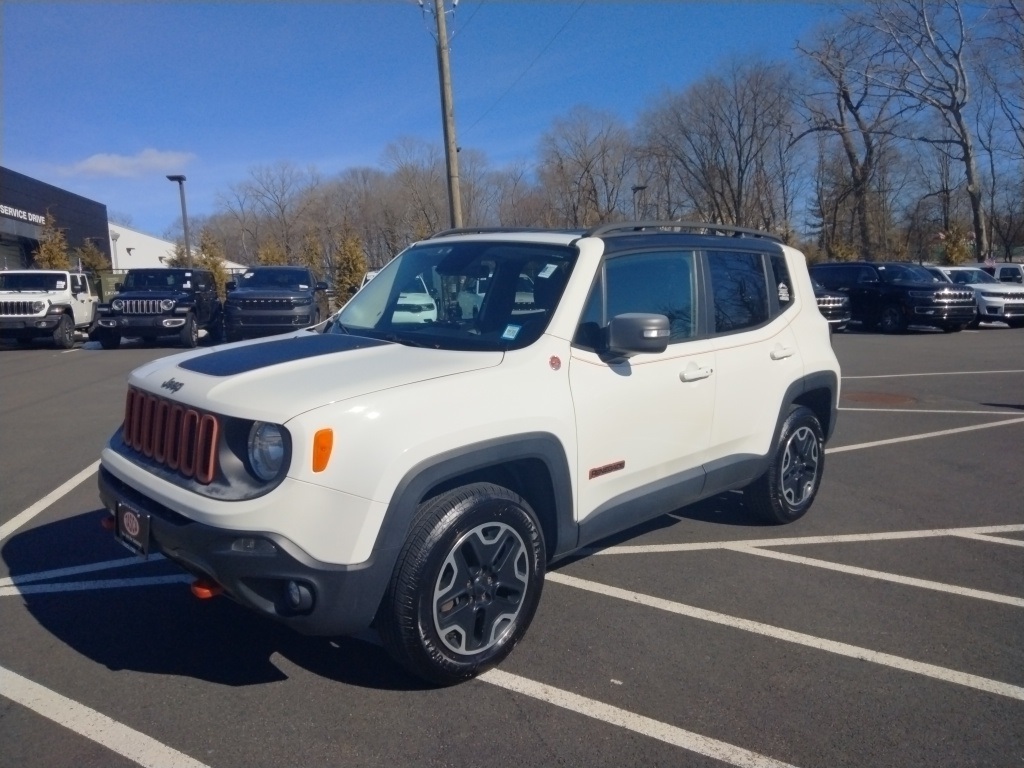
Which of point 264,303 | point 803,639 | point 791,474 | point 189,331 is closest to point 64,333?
point 189,331

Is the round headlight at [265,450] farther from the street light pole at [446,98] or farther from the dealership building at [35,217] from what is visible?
the dealership building at [35,217]

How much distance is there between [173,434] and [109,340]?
1806cm

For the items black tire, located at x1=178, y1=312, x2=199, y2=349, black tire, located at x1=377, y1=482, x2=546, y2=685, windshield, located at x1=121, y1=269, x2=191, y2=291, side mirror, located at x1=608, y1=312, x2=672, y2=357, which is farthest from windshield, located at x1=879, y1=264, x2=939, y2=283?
black tire, located at x1=377, y1=482, x2=546, y2=685

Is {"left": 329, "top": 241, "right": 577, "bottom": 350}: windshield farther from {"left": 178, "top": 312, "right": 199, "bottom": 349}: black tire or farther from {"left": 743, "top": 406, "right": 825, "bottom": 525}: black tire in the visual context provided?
{"left": 178, "top": 312, "right": 199, "bottom": 349}: black tire

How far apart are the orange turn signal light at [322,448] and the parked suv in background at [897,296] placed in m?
21.4

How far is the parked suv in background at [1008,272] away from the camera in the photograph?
26391 millimetres

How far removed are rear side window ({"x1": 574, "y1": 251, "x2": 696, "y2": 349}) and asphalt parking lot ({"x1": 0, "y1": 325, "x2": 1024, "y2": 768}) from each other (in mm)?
780

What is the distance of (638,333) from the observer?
4055mm

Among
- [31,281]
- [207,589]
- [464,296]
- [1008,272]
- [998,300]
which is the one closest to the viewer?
[207,589]

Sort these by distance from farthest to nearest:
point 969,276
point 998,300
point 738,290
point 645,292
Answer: point 969,276, point 998,300, point 738,290, point 645,292

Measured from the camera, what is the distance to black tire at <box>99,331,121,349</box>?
1980 cm

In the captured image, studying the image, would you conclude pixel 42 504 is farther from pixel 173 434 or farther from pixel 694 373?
pixel 694 373

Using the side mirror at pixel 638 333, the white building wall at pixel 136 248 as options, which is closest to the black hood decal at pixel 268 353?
the side mirror at pixel 638 333

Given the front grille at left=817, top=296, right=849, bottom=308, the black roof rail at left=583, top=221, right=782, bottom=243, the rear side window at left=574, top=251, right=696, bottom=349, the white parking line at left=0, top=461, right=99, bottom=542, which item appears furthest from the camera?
the front grille at left=817, top=296, right=849, bottom=308
